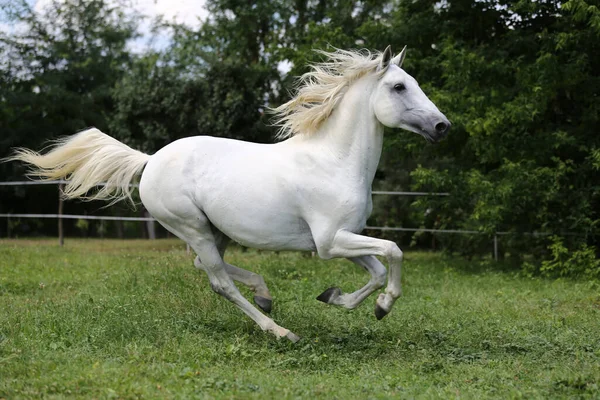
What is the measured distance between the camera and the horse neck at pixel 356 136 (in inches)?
216

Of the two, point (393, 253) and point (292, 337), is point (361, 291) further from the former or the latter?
point (292, 337)

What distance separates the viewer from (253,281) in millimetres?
6102

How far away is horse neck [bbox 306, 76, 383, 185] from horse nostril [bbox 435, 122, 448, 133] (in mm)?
518

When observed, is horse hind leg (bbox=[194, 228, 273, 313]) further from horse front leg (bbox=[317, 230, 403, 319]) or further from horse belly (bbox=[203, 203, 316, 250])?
horse front leg (bbox=[317, 230, 403, 319])

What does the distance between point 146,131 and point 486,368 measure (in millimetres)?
13026

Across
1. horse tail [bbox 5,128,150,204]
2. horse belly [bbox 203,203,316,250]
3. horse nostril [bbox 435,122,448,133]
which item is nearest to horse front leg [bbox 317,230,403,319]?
horse belly [bbox 203,203,316,250]

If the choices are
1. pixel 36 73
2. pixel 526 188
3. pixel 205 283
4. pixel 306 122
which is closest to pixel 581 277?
pixel 526 188

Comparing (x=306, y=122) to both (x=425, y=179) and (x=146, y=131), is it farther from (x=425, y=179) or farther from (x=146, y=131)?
(x=146, y=131)

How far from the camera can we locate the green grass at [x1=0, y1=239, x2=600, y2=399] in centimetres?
432

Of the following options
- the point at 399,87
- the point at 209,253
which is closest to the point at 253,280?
the point at 209,253

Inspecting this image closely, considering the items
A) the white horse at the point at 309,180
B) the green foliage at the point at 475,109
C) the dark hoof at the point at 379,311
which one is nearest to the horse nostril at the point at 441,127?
the white horse at the point at 309,180

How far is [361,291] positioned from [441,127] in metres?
1.38

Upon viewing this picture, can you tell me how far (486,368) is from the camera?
16.2ft

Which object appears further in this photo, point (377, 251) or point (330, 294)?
point (330, 294)
